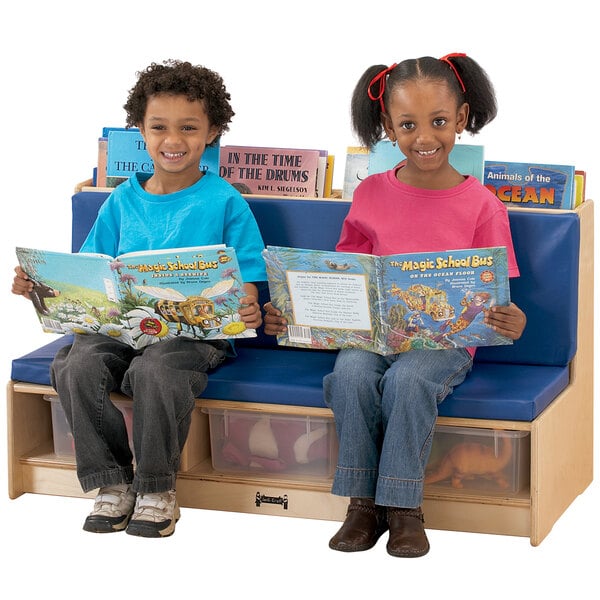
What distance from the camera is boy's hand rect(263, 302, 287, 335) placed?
440cm

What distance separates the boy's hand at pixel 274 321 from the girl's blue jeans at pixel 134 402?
8.2 inches

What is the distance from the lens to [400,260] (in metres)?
4.18

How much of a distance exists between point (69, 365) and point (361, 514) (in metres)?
0.97

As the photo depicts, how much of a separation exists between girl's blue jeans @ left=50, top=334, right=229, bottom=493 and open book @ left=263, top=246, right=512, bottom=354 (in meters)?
0.35

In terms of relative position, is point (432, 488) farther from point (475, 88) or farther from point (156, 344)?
point (475, 88)

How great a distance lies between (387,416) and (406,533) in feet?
1.10

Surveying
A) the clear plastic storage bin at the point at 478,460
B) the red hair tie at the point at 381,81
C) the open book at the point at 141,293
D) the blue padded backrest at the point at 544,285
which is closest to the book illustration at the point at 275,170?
the blue padded backrest at the point at 544,285

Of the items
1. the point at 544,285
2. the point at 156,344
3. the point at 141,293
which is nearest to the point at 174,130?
the point at 141,293

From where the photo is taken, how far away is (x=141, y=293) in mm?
4344

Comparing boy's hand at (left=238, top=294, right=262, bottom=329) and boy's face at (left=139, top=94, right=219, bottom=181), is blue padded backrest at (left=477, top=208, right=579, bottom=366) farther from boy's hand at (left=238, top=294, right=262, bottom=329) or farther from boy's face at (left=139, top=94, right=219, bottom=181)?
boy's face at (left=139, top=94, right=219, bottom=181)

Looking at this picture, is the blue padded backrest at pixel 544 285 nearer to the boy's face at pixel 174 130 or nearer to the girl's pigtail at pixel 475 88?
the girl's pigtail at pixel 475 88

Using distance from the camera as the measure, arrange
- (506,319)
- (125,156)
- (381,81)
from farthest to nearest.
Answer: (125,156), (381,81), (506,319)

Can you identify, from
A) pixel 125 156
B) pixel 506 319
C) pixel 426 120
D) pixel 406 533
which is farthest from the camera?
pixel 125 156

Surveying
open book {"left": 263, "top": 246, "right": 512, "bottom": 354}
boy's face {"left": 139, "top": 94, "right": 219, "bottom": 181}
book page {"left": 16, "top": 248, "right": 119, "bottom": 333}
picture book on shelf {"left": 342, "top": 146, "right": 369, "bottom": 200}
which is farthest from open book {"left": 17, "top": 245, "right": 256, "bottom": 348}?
picture book on shelf {"left": 342, "top": 146, "right": 369, "bottom": 200}
